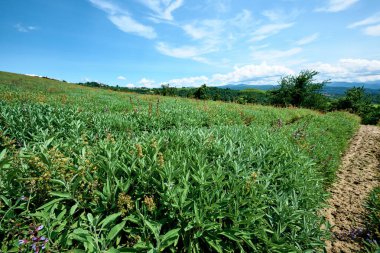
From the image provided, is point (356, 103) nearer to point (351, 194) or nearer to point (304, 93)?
point (304, 93)

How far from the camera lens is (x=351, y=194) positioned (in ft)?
19.5

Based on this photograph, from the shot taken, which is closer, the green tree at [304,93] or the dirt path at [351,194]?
the dirt path at [351,194]

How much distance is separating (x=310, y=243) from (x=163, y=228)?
6.53 ft

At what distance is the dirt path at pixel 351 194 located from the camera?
12.6 feet

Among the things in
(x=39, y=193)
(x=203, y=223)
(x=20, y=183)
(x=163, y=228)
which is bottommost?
(x=163, y=228)

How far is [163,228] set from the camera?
2.50 metres

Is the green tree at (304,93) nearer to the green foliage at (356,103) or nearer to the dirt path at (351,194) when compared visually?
the green foliage at (356,103)

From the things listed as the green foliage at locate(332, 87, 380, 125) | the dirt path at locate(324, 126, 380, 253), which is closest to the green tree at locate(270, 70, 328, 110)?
the green foliage at locate(332, 87, 380, 125)

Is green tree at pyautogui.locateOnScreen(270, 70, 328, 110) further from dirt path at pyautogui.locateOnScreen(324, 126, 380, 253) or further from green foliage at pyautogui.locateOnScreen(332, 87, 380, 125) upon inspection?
dirt path at pyautogui.locateOnScreen(324, 126, 380, 253)

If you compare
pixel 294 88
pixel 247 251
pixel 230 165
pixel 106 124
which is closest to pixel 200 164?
pixel 230 165

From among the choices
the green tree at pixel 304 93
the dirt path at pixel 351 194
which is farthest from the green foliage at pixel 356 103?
the dirt path at pixel 351 194

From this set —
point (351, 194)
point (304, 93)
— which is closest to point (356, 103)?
point (304, 93)

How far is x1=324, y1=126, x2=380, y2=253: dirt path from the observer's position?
152 inches

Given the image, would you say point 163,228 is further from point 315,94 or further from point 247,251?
point 315,94
